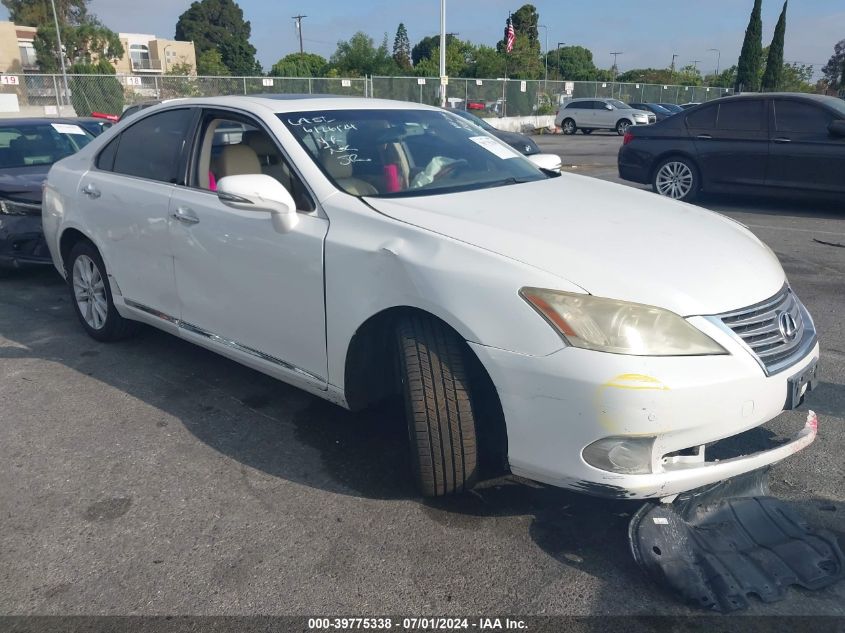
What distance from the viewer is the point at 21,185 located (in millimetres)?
6523

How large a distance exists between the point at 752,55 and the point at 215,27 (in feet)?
254

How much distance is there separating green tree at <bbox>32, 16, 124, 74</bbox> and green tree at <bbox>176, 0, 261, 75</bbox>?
34.8m

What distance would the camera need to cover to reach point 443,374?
2.78m

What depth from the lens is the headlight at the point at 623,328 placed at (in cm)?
246

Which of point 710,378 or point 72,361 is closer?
point 710,378

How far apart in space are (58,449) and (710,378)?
296 centimetres

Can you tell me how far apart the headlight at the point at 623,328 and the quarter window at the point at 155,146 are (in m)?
2.48

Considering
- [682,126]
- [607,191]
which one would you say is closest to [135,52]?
[682,126]

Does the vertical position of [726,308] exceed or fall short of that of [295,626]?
it exceeds it

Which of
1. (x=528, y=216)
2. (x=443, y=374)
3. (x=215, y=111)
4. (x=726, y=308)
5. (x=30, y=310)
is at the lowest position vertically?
(x=30, y=310)

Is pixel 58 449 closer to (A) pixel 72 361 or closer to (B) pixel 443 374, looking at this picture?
(A) pixel 72 361

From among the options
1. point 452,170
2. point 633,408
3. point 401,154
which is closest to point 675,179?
point 452,170

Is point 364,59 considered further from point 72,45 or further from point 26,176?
point 26,176

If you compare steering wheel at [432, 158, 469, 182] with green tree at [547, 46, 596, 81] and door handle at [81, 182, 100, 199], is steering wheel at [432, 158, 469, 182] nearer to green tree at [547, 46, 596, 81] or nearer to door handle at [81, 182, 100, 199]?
door handle at [81, 182, 100, 199]
